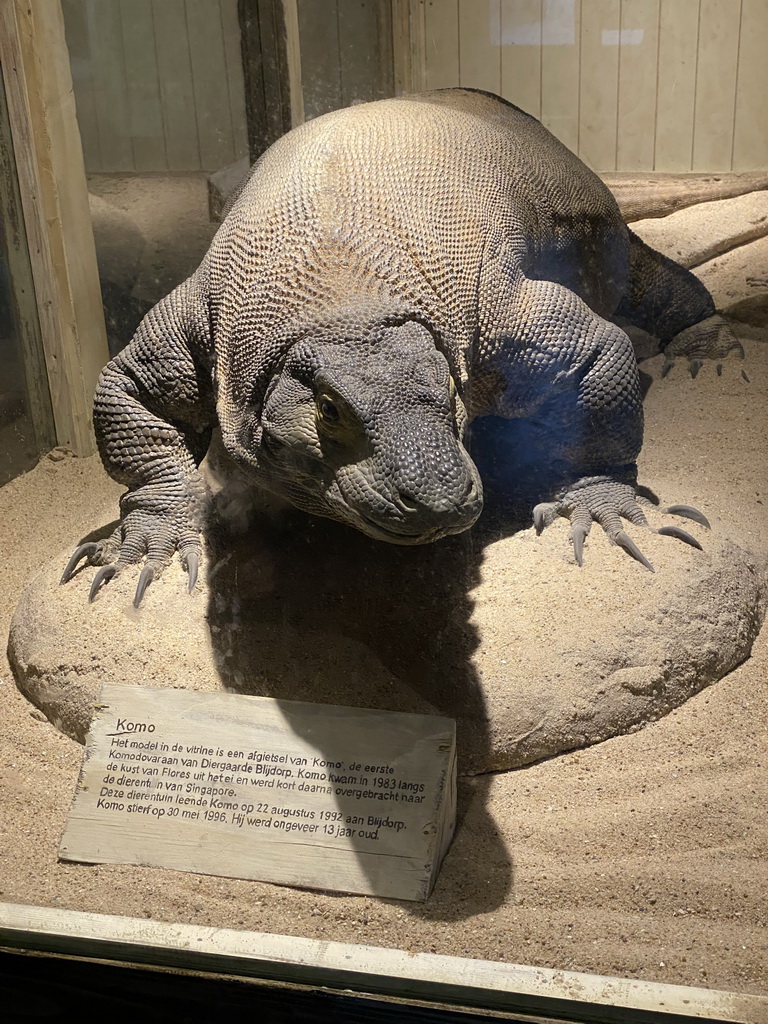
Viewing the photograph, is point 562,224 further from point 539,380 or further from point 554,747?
point 554,747

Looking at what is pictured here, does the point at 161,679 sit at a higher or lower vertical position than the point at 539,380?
lower

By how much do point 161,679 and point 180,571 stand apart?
0.45 m

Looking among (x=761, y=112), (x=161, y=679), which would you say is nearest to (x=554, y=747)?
(x=161, y=679)

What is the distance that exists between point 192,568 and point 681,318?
7.50 ft

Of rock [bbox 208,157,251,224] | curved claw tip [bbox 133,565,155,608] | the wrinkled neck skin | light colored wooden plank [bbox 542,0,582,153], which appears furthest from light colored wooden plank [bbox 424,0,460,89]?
curved claw tip [bbox 133,565,155,608]

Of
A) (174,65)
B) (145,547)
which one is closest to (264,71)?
(174,65)

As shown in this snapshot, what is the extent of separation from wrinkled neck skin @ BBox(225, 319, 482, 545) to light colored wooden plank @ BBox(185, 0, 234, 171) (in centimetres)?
125

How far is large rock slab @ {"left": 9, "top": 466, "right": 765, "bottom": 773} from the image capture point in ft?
9.12

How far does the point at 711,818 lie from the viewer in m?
2.40

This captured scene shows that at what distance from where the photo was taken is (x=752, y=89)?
2.84 m

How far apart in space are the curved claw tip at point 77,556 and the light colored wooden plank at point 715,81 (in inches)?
85.7

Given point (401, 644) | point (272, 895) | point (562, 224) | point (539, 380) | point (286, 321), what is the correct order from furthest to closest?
point (562, 224) → point (539, 380) → point (401, 644) → point (286, 321) → point (272, 895)

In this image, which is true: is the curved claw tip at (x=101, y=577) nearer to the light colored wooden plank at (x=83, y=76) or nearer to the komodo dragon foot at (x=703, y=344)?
the light colored wooden plank at (x=83, y=76)

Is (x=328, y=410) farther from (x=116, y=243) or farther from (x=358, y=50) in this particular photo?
(x=116, y=243)
